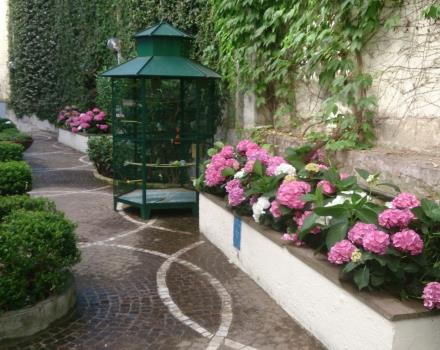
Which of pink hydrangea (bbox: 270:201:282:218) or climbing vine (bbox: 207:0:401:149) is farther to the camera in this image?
climbing vine (bbox: 207:0:401:149)

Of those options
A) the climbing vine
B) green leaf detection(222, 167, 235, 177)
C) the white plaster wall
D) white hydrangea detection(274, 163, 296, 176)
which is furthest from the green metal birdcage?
the white plaster wall

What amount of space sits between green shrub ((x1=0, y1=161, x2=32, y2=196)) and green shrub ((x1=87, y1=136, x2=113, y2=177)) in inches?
136

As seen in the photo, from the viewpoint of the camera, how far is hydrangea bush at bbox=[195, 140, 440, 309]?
9.75 feet

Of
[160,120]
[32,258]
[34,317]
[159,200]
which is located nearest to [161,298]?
[34,317]

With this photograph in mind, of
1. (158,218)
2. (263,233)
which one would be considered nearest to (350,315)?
(263,233)

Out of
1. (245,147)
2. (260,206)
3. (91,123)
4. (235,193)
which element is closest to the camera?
(260,206)

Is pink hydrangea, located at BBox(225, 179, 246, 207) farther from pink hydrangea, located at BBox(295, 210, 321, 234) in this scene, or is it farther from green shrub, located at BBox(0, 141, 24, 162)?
green shrub, located at BBox(0, 141, 24, 162)

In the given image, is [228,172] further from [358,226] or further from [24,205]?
[358,226]

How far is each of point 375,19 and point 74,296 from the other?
364cm

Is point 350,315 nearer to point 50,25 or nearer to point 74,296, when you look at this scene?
point 74,296

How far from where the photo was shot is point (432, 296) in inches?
110

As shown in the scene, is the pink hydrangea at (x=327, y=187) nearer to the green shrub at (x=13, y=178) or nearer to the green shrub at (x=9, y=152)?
the green shrub at (x=13, y=178)

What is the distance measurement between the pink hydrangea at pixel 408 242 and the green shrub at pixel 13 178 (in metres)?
4.59

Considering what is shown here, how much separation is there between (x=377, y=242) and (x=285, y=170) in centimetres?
157
